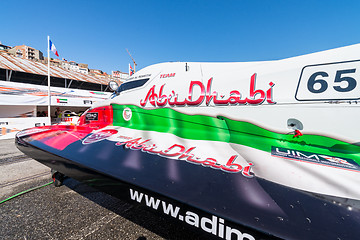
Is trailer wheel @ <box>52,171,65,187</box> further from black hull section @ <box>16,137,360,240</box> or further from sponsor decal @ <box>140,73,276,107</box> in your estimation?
sponsor decal @ <box>140,73,276,107</box>

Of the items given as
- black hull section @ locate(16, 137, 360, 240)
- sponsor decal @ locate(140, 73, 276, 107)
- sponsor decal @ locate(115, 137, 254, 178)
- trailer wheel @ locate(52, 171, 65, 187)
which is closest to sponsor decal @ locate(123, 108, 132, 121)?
sponsor decal @ locate(140, 73, 276, 107)

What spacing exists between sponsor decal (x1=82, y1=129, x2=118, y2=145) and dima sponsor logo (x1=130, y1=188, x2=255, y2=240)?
1.06m

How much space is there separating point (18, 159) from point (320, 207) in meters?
6.38

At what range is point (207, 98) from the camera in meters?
1.84

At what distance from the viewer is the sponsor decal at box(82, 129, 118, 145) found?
1924mm

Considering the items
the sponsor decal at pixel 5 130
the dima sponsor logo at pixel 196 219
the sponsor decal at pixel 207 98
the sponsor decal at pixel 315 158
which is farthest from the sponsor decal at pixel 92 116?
the sponsor decal at pixel 5 130

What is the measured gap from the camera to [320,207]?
2.94ft

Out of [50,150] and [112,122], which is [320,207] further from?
[112,122]

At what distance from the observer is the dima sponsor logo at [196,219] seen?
828mm

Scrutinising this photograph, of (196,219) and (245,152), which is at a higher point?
(245,152)

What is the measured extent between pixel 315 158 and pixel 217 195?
0.94m

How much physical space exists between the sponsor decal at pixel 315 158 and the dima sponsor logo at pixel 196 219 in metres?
0.88

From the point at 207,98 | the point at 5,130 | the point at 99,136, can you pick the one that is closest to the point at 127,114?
the point at 99,136

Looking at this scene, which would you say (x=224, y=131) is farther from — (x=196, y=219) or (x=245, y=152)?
(x=196, y=219)
